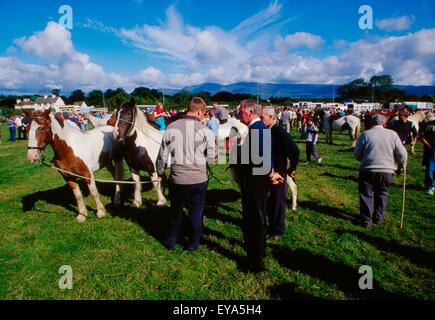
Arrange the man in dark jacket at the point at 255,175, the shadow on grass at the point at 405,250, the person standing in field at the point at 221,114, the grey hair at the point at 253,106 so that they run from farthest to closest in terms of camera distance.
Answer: the person standing in field at the point at 221,114 → the shadow on grass at the point at 405,250 → the grey hair at the point at 253,106 → the man in dark jacket at the point at 255,175

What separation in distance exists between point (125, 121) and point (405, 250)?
5.69 m

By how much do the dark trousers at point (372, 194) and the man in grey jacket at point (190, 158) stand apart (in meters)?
3.23

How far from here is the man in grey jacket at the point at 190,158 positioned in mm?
4105

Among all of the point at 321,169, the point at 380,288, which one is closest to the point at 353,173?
the point at 321,169

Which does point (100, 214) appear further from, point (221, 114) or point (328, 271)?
point (221, 114)

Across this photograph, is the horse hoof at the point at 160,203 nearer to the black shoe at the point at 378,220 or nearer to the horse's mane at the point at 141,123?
the horse's mane at the point at 141,123

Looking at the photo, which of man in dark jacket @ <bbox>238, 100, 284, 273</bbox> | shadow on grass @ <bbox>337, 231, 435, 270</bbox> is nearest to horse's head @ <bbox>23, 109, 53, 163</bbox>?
man in dark jacket @ <bbox>238, 100, 284, 273</bbox>

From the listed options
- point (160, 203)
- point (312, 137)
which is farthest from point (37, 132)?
point (312, 137)

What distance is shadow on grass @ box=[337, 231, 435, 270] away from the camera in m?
4.24

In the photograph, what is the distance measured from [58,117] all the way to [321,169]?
349 inches

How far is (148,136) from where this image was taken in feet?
20.9

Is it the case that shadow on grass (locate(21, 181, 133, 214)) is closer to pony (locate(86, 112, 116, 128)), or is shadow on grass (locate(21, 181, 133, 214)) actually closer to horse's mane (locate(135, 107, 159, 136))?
pony (locate(86, 112, 116, 128))

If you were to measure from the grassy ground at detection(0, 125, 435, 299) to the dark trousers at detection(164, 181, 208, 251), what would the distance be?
23 cm

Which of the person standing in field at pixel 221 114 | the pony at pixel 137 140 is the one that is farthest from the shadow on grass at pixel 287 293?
the person standing in field at pixel 221 114
